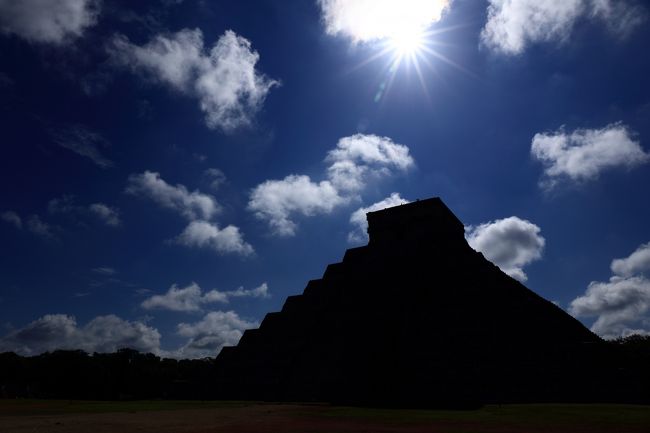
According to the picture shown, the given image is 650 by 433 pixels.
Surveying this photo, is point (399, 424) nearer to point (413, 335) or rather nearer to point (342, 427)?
point (342, 427)

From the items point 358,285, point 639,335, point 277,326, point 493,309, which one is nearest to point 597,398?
point 493,309

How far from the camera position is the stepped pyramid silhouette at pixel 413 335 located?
2119 cm

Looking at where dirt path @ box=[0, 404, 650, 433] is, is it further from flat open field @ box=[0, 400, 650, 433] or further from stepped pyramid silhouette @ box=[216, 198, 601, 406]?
stepped pyramid silhouette @ box=[216, 198, 601, 406]

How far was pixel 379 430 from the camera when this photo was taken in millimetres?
11422

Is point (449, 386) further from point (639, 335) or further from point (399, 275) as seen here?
point (639, 335)

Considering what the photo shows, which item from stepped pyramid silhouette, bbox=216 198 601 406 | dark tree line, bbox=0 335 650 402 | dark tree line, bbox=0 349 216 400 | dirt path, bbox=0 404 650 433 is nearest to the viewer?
dirt path, bbox=0 404 650 433

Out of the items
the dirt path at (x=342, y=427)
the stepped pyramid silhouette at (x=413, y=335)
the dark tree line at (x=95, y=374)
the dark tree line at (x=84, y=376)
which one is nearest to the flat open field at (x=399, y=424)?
the dirt path at (x=342, y=427)

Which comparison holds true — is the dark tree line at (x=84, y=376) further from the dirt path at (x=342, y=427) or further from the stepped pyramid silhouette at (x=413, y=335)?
the dirt path at (x=342, y=427)

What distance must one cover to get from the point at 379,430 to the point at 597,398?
1370 cm

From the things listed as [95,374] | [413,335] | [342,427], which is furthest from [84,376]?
[342,427]

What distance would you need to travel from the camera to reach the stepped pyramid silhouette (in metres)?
21.2

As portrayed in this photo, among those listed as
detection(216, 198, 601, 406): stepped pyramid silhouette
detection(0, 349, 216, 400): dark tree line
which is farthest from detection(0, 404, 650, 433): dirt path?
detection(0, 349, 216, 400): dark tree line

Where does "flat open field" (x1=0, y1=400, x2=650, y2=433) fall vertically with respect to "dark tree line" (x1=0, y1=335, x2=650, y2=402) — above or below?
below

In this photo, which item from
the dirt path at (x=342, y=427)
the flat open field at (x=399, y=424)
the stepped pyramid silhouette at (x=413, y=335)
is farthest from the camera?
the stepped pyramid silhouette at (x=413, y=335)
